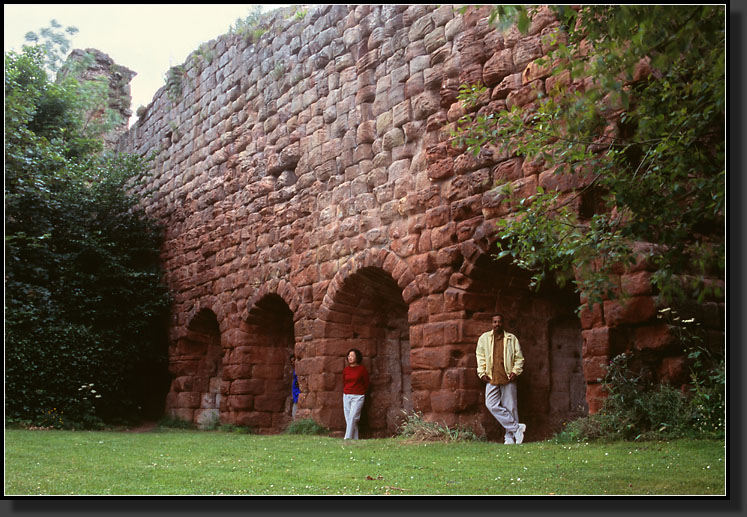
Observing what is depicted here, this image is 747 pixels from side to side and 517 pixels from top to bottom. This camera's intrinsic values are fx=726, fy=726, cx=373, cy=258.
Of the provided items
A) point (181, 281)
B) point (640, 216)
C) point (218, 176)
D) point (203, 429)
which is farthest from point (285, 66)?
point (640, 216)

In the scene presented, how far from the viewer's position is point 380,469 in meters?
5.55

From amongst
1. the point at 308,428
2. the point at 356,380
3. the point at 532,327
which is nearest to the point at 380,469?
the point at 532,327

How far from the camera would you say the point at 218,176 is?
1346 centimetres

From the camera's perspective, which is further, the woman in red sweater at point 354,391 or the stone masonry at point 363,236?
the woman in red sweater at point 354,391

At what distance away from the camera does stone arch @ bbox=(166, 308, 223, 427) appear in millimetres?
13570

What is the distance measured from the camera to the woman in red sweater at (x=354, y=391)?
9555 mm

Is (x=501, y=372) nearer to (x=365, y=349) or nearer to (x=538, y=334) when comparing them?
Answer: (x=538, y=334)

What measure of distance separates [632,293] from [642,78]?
1.93 meters

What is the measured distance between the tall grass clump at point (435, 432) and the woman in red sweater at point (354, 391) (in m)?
1.50

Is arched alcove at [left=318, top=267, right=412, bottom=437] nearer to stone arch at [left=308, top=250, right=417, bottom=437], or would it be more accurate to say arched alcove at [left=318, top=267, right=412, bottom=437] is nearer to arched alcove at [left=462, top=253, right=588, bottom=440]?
stone arch at [left=308, top=250, right=417, bottom=437]

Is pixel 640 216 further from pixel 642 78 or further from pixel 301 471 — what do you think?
pixel 301 471

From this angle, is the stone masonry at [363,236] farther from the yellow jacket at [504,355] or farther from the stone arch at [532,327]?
the yellow jacket at [504,355]

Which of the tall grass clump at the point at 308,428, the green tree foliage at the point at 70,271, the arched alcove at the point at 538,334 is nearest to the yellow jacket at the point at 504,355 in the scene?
the arched alcove at the point at 538,334

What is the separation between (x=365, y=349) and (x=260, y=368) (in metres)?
2.58
